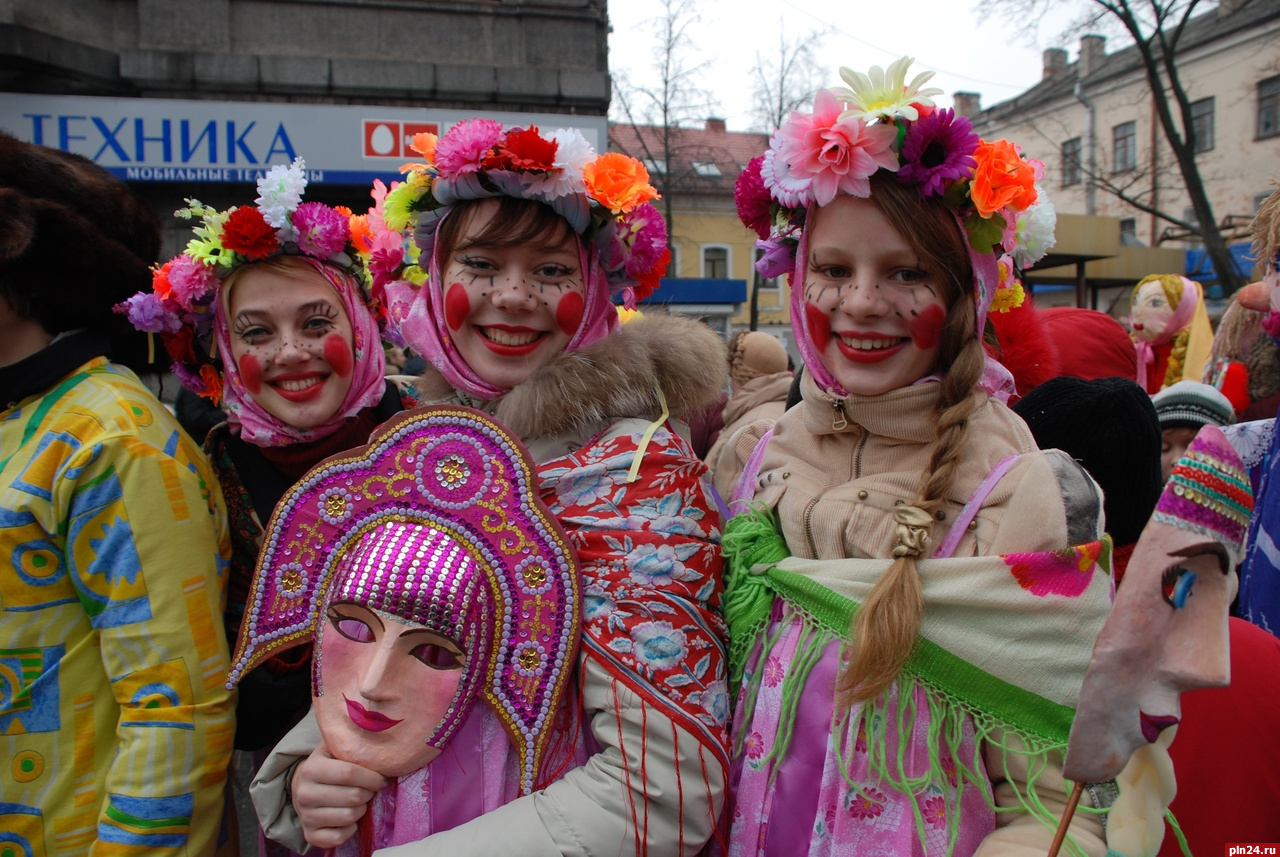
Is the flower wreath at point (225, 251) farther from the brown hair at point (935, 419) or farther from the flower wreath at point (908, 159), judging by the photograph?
the brown hair at point (935, 419)

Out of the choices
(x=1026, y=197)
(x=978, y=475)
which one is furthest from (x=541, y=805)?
(x=1026, y=197)

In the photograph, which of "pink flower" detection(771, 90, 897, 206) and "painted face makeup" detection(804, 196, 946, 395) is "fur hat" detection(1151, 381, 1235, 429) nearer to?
"painted face makeup" detection(804, 196, 946, 395)

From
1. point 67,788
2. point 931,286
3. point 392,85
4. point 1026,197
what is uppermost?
point 392,85

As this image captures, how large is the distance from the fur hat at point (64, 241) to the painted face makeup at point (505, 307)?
31.8 inches

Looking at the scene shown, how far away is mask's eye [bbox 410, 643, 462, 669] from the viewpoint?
1.46 metres

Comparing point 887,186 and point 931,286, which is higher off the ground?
point 887,186

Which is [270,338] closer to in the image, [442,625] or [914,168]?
[442,625]

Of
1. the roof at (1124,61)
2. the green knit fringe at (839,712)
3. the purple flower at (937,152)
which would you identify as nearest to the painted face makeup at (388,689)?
the green knit fringe at (839,712)

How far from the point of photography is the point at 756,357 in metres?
4.71

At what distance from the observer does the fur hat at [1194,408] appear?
2.77 metres

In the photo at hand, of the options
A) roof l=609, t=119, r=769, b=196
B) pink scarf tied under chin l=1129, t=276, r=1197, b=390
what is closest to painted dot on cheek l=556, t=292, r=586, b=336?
pink scarf tied under chin l=1129, t=276, r=1197, b=390

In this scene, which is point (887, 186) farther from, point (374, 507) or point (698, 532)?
point (374, 507)

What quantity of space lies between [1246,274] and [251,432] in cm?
1787

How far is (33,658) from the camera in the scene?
165 cm
